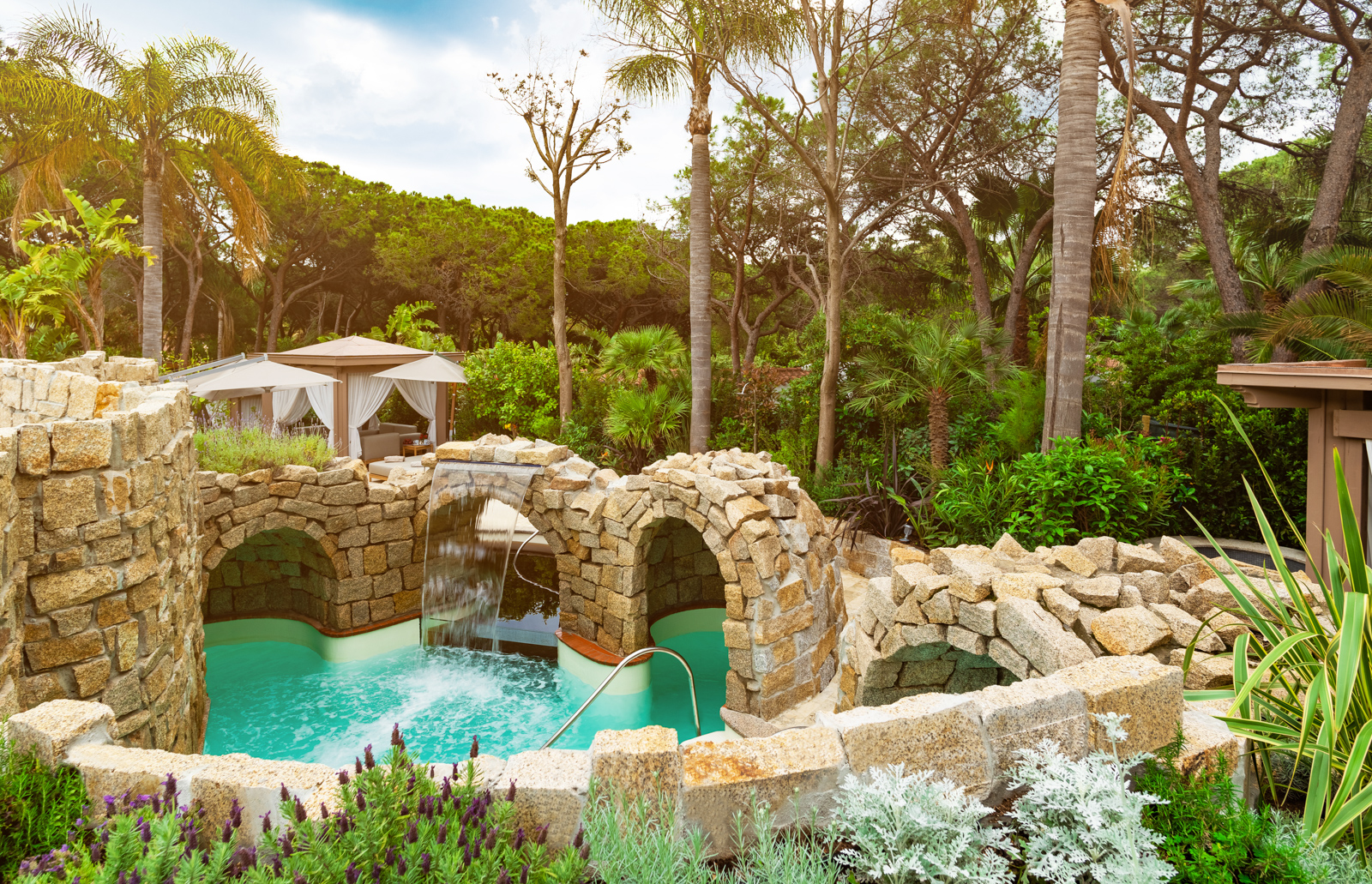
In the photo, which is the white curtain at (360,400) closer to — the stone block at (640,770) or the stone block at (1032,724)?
the stone block at (640,770)

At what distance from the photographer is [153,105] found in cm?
1348

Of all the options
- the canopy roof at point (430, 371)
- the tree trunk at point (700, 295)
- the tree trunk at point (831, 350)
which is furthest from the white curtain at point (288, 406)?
the tree trunk at point (831, 350)

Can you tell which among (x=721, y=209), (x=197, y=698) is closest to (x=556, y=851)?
(x=197, y=698)

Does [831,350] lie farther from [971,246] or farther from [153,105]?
[153,105]

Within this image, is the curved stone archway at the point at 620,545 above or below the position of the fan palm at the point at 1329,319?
below

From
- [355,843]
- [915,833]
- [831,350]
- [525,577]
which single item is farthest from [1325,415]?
[525,577]

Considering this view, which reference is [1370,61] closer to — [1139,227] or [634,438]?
[1139,227]

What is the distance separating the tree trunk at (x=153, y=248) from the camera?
47.0ft

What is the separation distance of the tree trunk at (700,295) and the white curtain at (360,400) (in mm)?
7852

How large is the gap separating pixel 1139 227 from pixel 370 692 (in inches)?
626

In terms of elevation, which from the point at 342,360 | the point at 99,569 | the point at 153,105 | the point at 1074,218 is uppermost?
the point at 153,105

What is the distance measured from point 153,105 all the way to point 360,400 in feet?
22.0

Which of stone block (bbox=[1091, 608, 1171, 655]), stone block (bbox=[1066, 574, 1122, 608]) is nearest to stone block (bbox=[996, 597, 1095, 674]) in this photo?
stone block (bbox=[1091, 608, 1171, 655])

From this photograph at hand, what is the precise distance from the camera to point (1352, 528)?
109 inches
